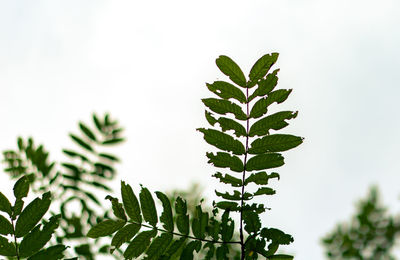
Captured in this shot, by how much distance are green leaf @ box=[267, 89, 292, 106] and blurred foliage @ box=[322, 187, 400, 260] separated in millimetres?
7069

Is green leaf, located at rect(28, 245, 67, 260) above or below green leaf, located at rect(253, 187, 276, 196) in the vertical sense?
below

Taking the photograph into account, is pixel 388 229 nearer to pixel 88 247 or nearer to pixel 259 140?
pixel 88 247

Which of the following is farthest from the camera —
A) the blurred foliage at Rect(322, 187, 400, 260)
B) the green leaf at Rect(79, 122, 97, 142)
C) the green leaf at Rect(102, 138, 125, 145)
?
the blurred foliage at Rect(322, 187, 400, 260)

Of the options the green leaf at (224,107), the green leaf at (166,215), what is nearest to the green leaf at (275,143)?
the green leaf at (224,107)

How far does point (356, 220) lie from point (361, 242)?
84 cm

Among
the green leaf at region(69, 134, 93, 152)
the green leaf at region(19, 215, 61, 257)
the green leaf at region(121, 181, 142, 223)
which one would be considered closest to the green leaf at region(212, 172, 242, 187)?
the green leaf at region(121, 181, 142, 223)

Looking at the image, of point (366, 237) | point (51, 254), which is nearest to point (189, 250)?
point (51, 254)

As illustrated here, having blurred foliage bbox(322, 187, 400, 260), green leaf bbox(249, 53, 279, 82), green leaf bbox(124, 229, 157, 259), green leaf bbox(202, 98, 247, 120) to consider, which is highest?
green leaf bbox(249, 53, 279, 82)

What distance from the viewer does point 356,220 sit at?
9.91 m

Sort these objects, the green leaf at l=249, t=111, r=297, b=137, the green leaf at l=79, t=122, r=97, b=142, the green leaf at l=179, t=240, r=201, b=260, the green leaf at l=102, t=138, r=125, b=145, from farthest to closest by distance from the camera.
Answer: the green leaf at l=102, t=138, r=125, b=145
the green leaf at l=79, t=122, r=97, b=142
the green leaf at l=249, t=111, r=297, b=137
the green leaf at l=179, t=240, r=201, b=260

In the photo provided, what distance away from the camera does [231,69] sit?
261cm

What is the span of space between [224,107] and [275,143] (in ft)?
1.07

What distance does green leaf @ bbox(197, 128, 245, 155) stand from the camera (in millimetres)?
2590

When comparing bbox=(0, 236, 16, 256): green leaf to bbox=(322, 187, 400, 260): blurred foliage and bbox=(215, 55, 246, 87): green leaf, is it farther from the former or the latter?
bbox=(322, 187, 400, 260): blurred foliage
